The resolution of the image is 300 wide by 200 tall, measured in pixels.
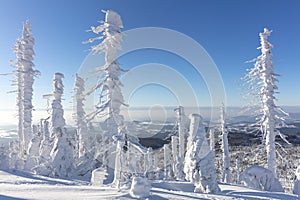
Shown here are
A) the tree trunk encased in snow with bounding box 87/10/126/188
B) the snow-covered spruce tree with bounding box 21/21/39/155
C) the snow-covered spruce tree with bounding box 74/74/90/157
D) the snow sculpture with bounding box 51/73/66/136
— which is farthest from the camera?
the snow-covered spruce tree with bounding box 74/74/90/157

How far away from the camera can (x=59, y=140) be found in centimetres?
1795

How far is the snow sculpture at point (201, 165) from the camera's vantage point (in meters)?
11.8

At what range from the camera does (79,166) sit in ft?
61.6

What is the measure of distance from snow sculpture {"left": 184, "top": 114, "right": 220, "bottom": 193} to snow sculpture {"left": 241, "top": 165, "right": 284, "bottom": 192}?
19.2ft

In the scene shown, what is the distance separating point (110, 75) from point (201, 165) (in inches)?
327

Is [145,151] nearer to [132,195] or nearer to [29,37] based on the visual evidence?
[132,195]

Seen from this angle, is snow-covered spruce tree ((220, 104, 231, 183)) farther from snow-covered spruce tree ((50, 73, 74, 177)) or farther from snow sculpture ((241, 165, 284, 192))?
snow-covered spruce tree ((50, 73, 74, 177))

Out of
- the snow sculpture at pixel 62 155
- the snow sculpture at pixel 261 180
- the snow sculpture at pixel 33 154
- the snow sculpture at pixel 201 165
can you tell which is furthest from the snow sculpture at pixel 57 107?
the snow sculpture at pixel 261 180

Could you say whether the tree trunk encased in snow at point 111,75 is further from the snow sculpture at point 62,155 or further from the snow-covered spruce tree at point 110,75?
the snow sculpture at point 62,155

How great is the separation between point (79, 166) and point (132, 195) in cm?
1093

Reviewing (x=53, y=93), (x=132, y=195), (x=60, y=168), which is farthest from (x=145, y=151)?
(x=53, y=93)

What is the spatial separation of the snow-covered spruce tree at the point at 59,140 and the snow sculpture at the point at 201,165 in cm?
1009

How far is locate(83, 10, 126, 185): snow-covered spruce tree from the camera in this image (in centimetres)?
1550

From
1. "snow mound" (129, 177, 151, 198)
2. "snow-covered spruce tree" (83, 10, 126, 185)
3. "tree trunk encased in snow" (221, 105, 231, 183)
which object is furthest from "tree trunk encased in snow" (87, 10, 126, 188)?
"tree trunk encased in snow" (221, 105, 231, 183)
